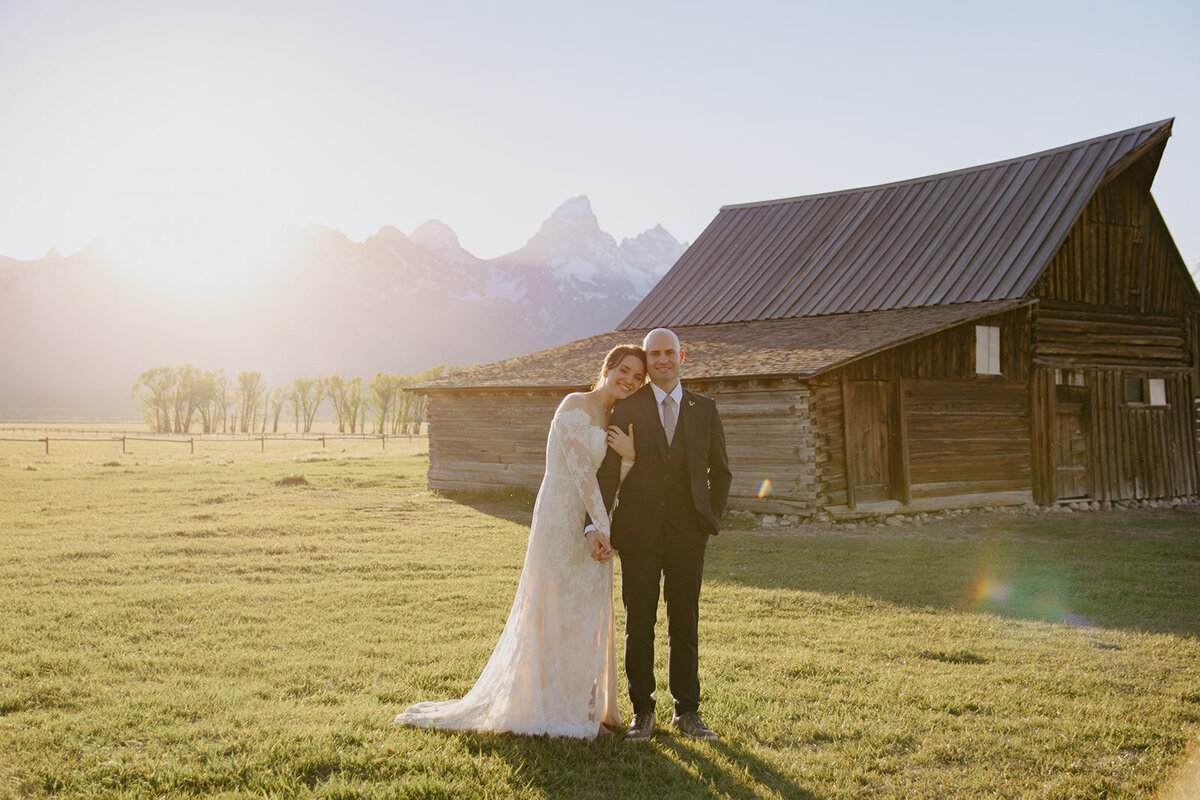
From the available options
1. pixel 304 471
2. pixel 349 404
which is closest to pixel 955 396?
pixel 304 471

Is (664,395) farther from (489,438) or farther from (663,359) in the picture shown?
(489,438)

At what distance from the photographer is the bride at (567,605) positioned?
466cm

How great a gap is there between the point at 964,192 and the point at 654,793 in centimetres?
2092

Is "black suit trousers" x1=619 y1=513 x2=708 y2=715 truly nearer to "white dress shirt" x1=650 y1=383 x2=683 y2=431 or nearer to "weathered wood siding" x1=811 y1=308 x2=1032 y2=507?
"white dress shirt" x1=650 y1=383 x2=683 y2=431

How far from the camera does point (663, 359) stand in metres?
4.80

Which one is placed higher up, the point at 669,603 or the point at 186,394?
the point at 186,394

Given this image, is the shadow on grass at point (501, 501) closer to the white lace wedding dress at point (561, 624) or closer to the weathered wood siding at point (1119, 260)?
the weathered wood siding at point (1119, 260)

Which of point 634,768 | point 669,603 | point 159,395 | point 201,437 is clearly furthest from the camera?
point 159,395

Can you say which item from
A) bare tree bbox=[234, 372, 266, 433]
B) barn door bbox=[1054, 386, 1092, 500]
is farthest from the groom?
bare tree bbox=[234, 372, 266, 433]

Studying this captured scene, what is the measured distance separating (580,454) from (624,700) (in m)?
1.83

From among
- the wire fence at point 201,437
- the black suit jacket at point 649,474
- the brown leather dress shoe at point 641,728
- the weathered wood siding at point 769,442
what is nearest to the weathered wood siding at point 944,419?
the weathered wood siding at point 769,442

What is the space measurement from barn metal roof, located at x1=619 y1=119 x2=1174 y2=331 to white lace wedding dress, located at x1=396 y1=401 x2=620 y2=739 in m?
15.6

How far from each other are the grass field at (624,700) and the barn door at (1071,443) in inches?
184

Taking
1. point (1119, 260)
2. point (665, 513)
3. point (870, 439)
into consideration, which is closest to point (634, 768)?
point (665, 513)
